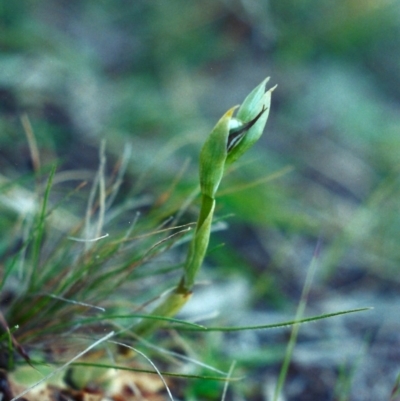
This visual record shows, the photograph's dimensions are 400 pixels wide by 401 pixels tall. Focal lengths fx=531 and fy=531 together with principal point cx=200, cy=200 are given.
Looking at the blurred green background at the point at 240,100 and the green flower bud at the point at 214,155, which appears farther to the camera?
the blurred green background at the point at 240,100

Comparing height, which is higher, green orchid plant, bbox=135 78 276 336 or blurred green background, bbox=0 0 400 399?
green orchid plant, bbox=135 78 276 336

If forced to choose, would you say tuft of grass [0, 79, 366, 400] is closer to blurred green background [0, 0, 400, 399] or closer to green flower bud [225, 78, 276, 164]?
green flower bud [225, 78, 276, 164]

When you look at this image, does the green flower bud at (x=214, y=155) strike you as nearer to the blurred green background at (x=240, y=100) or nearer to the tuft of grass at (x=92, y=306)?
the tuft of grass at (x=92, y=306)

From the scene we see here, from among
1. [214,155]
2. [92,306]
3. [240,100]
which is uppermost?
[214,155]

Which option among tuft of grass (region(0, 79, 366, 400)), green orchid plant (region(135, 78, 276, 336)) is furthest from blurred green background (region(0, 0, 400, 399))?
green orchid plant (region(135, 78, 276, 336))

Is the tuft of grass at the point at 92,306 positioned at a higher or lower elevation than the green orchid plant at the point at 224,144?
lower

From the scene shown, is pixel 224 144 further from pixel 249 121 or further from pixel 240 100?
pixel 240 100

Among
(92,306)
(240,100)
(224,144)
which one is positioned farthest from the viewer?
(240,100)

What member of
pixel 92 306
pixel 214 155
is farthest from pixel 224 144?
pixel 92 306

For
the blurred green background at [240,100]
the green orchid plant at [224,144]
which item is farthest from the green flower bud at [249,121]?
the blurred green background at [240,100]

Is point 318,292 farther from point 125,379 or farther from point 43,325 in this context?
point 43,325
